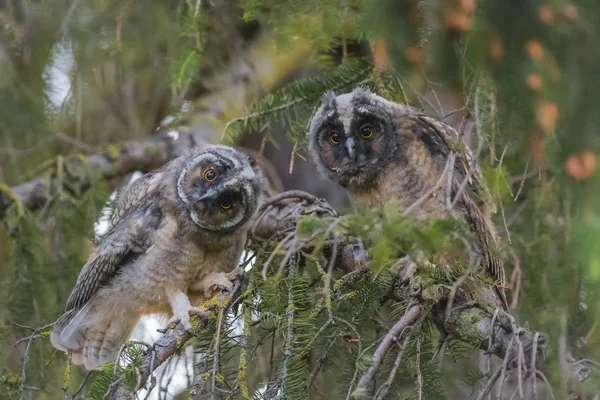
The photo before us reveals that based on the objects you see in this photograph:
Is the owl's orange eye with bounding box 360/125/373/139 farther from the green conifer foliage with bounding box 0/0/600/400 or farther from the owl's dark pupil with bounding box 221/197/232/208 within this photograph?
the owl's dark pupil with bounding box 221/197/232/208

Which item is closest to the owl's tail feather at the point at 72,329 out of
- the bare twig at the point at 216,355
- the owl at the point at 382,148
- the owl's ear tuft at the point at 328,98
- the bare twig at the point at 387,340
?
the bare twig at the point at 216,355

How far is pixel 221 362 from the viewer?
8.40ft

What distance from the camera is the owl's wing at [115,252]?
3.57m

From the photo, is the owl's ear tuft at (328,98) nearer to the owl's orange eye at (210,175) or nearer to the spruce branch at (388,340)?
the owl's orange eye at (210,175)

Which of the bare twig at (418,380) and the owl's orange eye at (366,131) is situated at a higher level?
the owl's orange eye at (366,131)

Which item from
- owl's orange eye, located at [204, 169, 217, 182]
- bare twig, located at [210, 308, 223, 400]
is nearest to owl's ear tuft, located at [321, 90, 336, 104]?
owl's orange eye, located at [204, 169, 217, 182]

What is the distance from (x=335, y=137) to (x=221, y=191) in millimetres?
637

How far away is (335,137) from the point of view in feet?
12.0

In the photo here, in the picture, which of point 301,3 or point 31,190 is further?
point 31,190

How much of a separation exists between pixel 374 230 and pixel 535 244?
1.76 meters

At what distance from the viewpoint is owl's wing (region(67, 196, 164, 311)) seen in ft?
11.7

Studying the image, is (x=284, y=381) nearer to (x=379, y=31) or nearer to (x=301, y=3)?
(x=379, y=31)

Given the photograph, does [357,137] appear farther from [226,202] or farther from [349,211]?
[226,202]

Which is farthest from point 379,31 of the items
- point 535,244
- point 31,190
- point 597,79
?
point 31,190
